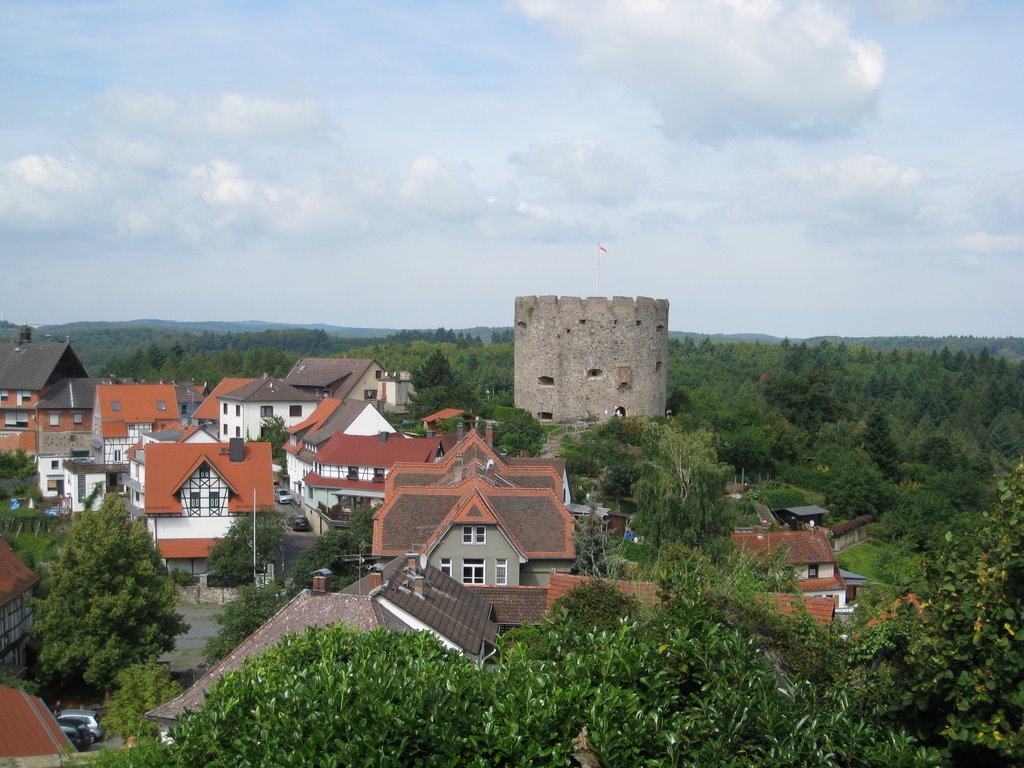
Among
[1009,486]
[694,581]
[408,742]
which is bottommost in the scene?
[408,742]

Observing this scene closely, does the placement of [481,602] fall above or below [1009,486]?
below

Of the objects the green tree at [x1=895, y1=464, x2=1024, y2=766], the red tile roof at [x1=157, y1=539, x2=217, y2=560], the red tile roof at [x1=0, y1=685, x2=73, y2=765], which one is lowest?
the red tile roof at [x1=157, y1=539, x2=217, y2=560]

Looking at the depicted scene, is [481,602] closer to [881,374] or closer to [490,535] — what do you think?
[490,535]

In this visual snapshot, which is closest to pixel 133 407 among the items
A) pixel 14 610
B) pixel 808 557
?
pixel 14 610

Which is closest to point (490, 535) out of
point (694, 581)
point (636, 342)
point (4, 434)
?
point (694, 581)

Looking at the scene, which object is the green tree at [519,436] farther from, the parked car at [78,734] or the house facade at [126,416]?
the parked car at [78,734]

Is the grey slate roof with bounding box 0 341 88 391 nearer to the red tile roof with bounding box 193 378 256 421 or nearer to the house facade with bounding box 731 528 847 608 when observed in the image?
the red tile roof with bounding box 193 378 256 421

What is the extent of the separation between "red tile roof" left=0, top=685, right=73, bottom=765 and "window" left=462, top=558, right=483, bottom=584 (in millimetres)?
10106

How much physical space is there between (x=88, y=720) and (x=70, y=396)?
117 feet

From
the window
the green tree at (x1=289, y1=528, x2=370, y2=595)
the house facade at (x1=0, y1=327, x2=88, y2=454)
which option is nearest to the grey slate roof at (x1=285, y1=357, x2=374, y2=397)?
the house facade at (x1=0, y1=327, x2=88, y2=454)

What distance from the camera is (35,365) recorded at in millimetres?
53000

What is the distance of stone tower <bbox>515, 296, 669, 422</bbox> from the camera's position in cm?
4150

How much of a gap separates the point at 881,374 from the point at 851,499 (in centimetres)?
6963

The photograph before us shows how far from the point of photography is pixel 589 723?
8.77m
